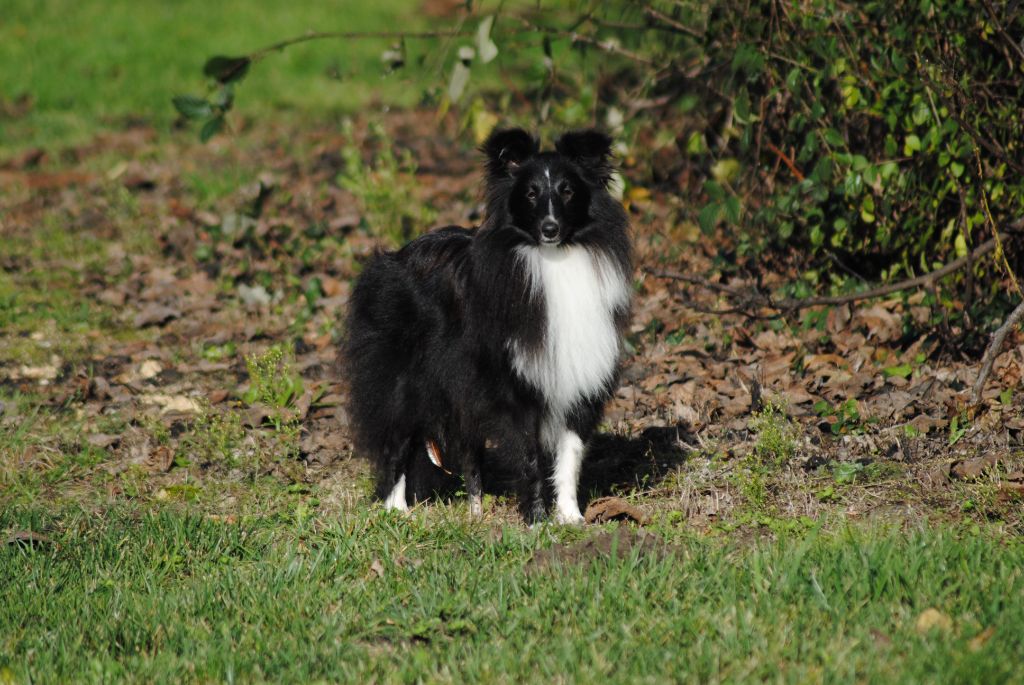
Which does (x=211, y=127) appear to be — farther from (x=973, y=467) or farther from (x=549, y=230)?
(x=973, y=467)

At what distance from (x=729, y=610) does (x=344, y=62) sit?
11612 mm

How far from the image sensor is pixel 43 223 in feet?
32.1

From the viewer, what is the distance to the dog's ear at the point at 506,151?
493 centimetres

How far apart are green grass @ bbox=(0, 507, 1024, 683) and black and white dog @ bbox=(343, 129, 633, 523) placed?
543 millimetres

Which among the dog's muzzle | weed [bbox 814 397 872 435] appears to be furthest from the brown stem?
the dog's muzzle

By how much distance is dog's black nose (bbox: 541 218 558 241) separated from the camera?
475 centimetres

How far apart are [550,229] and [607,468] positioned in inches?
60.8

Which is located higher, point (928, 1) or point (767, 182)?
point (928, 1)

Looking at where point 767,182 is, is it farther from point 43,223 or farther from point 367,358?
point 43,223

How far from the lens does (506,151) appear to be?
4.98m

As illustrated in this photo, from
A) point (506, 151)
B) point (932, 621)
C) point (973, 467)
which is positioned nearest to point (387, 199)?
point (506, 151)

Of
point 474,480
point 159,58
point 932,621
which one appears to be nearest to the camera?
point 932,621

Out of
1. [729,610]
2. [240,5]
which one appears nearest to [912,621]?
[729,610]

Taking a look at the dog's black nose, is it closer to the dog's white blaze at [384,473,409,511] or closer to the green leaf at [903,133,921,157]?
the dog's white blaze at [384,473,409,511]
